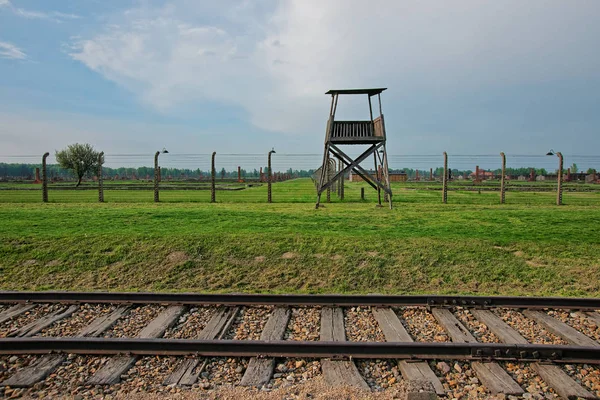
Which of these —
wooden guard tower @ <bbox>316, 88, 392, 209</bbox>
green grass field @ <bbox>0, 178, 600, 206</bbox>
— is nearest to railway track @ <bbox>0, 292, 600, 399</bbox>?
wooden guard tower @ <bbox>316, 88, 392, 209</bbox>

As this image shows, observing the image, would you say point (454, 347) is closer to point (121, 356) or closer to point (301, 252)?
point (121, 356)

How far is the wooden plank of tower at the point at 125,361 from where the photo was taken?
12.3ft

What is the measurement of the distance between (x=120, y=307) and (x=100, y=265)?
2617 millimetres

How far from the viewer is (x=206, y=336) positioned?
4.83 metres

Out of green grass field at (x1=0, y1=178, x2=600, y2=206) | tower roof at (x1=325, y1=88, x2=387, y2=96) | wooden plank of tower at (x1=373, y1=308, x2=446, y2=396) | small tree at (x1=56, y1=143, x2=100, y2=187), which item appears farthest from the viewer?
small tree at (x1=56, y1=143, x2=100, y2=187)

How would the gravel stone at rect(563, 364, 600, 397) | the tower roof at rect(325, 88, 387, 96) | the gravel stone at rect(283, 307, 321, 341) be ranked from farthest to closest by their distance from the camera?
the tower roof at rect(325, 88, 387, 96) < the gravel stone at rect(283, 307, 321, 341) < the gravel stone at rect(563, 364, 600, 397)

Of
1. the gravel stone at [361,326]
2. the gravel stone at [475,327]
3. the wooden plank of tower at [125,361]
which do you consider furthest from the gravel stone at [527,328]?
the wooden plank of tower at [125,361]

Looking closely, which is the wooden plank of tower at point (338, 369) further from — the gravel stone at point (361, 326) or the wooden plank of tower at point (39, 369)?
the wooden plank of tower at point (39, 369)

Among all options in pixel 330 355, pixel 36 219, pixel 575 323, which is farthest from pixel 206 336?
pixel 36 219

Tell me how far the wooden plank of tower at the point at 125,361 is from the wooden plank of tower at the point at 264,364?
1315mm

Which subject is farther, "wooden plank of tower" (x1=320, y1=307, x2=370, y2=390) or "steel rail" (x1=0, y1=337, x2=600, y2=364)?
"steel rail" (x1=0, y1=337, x2=600, y2=364)

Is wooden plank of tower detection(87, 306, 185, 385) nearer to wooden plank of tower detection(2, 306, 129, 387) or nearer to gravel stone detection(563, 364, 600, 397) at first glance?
wooden plank of tower detection(2, 306, 129, 387)

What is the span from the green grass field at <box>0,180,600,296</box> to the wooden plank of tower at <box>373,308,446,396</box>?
143 cm

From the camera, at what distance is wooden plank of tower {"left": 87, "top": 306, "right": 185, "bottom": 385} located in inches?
148
